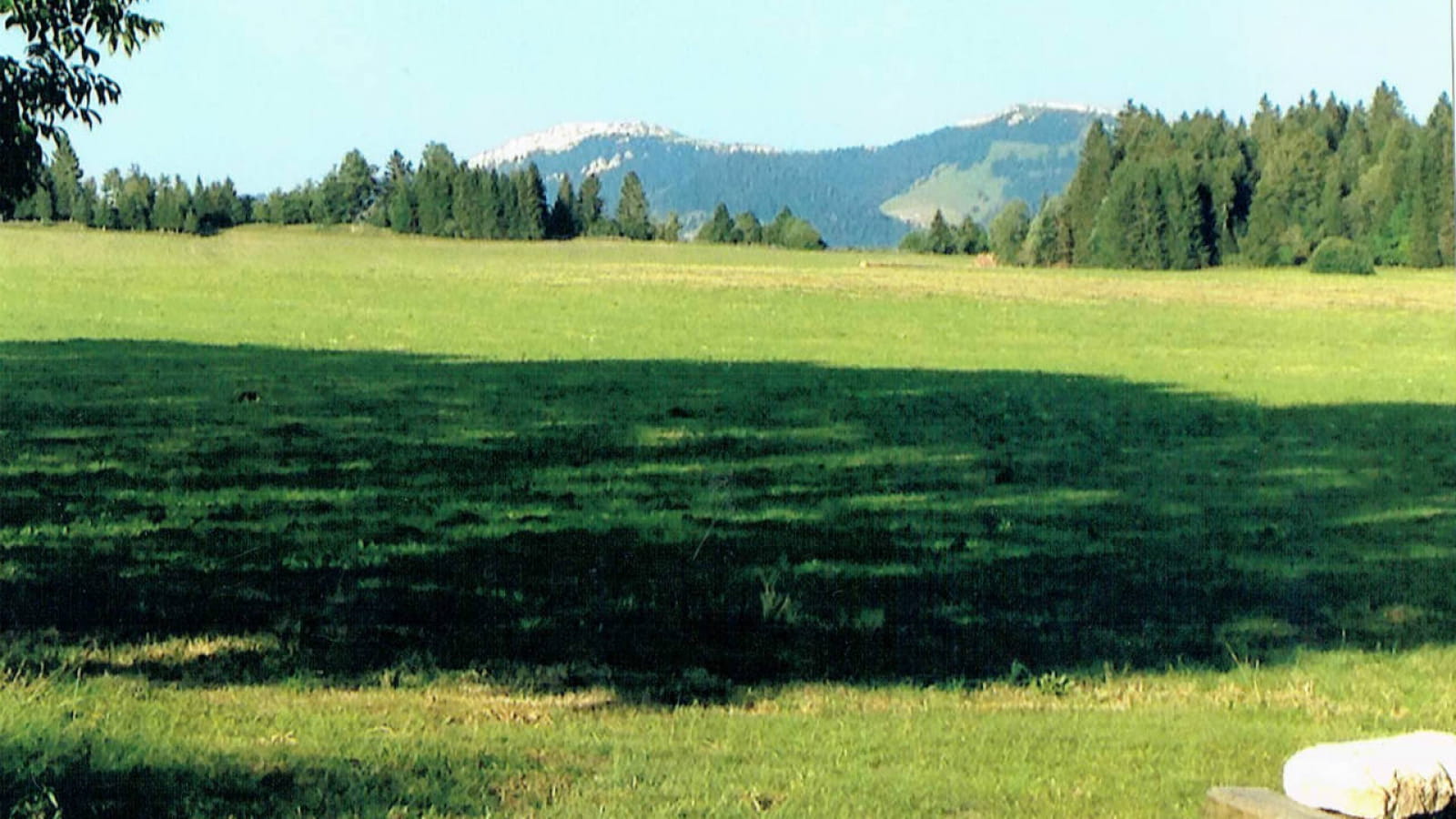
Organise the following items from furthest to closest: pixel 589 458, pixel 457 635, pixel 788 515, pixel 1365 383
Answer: pixel 1365 383, pixel 589 458, pixel 788 515, pixel 457 635

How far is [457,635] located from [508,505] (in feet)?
18.7

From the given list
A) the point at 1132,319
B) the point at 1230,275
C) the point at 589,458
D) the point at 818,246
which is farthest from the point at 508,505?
the point at 818,246

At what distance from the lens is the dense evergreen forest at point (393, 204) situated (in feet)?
132

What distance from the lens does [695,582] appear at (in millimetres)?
13289

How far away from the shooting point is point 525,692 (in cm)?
962

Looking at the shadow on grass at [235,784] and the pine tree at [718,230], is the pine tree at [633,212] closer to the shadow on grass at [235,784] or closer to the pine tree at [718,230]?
the pine tree at [718,230]

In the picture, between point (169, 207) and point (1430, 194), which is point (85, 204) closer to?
point (169, 207)

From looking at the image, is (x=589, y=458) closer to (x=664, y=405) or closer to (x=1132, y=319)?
(x=664, y=405)

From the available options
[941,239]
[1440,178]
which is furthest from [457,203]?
[1440,178]

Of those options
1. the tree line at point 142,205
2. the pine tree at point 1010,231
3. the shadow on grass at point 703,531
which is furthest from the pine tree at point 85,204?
the pine tree at point 1010,231

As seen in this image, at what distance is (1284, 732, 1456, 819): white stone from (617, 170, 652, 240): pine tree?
244 feet

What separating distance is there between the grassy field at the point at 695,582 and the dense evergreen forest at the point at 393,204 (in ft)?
26.4

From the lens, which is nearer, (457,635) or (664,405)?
(457,635)

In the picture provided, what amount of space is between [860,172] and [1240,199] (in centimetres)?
3010
